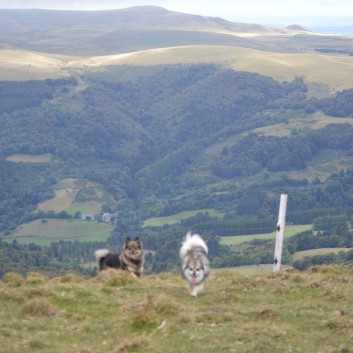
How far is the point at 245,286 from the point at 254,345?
4840 mm

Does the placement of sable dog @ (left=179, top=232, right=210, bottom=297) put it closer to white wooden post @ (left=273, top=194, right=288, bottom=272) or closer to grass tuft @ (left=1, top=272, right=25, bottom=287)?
white wooden post @ (left=273, top=194, right=288, bottom=272)

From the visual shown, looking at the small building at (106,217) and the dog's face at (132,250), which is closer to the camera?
the dog's face at (132,250)

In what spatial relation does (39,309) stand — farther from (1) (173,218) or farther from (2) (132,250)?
(1) (173,218)

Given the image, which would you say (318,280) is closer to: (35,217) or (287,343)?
(287,343)

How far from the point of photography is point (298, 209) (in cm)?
18062

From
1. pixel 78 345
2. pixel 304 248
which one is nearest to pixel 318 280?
pixel 78 345

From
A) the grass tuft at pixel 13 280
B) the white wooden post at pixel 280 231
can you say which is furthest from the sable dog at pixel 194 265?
the grass tuft at pixel 13 280

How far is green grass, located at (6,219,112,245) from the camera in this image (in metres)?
160

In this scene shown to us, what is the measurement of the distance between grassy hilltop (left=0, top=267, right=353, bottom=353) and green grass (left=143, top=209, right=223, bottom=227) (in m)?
161

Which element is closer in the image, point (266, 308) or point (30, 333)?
point (30, 333)

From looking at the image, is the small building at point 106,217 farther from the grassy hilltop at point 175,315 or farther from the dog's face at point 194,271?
the dog's face at point 194,271

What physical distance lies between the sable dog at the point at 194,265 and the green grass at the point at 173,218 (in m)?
161

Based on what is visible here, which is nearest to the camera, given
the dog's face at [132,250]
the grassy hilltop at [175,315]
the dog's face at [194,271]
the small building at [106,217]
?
the grassy hilltop at [175,315]

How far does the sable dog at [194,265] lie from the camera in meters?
17.4
